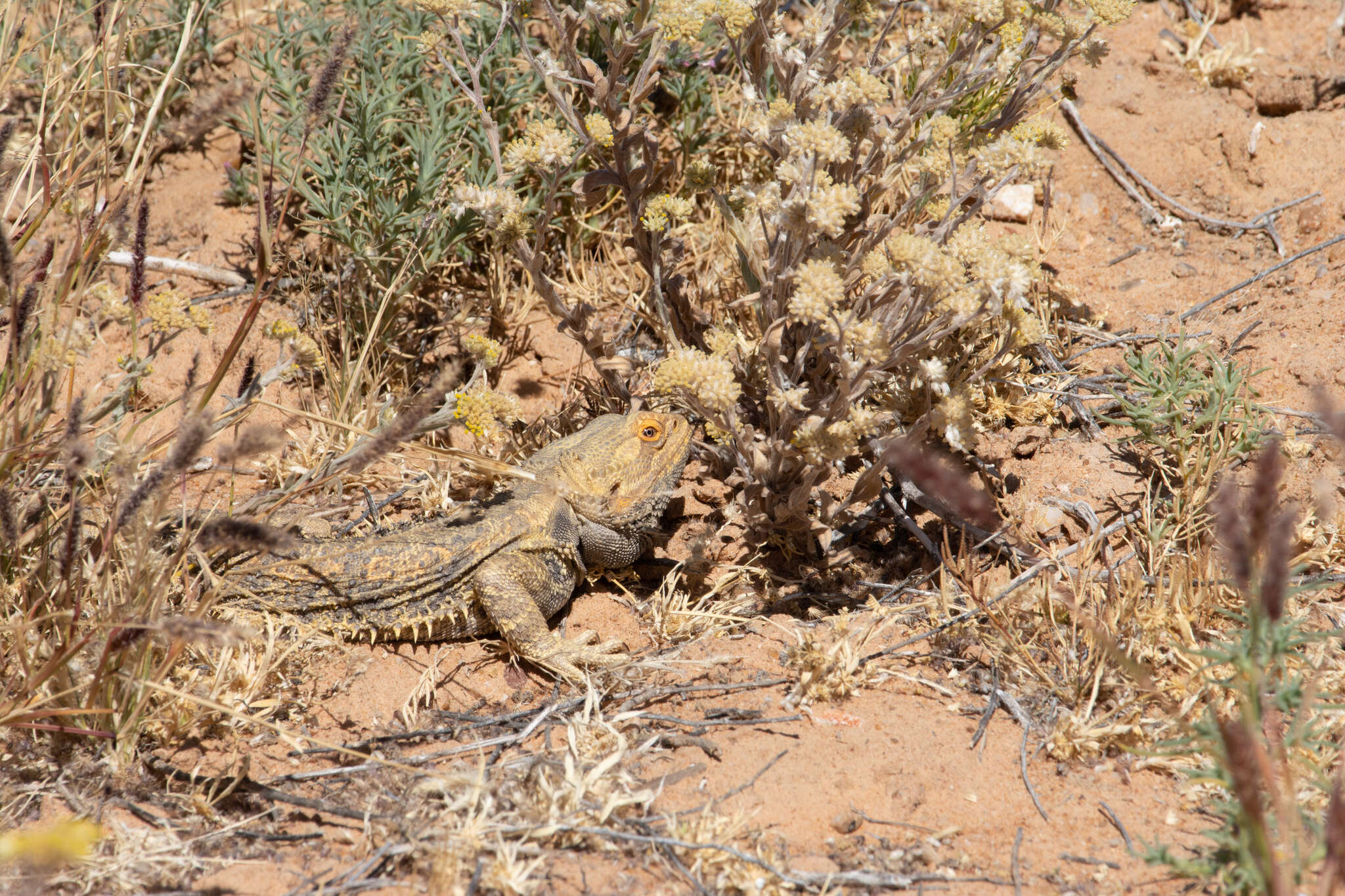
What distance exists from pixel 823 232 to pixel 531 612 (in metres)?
2.12

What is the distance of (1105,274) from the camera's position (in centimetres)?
544

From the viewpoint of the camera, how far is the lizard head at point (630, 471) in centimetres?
444

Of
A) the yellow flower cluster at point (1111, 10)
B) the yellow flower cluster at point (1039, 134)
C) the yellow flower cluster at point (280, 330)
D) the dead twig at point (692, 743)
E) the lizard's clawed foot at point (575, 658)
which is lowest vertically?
the lizard's clawed foot at point (575, 658)

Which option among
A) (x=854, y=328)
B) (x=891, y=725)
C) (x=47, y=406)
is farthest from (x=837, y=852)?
(x=47, y=406)

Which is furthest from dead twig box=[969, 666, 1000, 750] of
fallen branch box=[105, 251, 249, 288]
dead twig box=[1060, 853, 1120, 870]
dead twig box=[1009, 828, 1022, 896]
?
fallen branch box=[105, 251, 249, 288]

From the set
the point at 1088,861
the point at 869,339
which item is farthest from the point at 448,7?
the point at 1088,861

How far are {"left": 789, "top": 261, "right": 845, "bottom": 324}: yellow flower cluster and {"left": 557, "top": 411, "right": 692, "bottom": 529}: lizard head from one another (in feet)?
4.57

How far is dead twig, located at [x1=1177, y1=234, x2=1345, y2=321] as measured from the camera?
4.98 m

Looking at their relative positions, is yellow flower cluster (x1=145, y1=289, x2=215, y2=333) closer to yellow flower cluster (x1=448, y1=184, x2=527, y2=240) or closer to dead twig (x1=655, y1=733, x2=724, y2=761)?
yellow flower cluster (x1=448, y1=184, x2=527, y2=240)

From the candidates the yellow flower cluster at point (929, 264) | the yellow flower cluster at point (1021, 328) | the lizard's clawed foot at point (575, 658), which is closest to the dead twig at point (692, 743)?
the lizard's clawed foot at point (575, 658)

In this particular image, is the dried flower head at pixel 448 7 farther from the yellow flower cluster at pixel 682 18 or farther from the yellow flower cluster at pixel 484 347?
the yellow flower cluster at pixel 484 347

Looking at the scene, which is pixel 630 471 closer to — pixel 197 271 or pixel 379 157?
pixel 379 157

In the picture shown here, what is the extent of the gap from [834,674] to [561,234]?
11.3 feet

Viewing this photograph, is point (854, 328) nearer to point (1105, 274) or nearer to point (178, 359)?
point (1105, 274)
